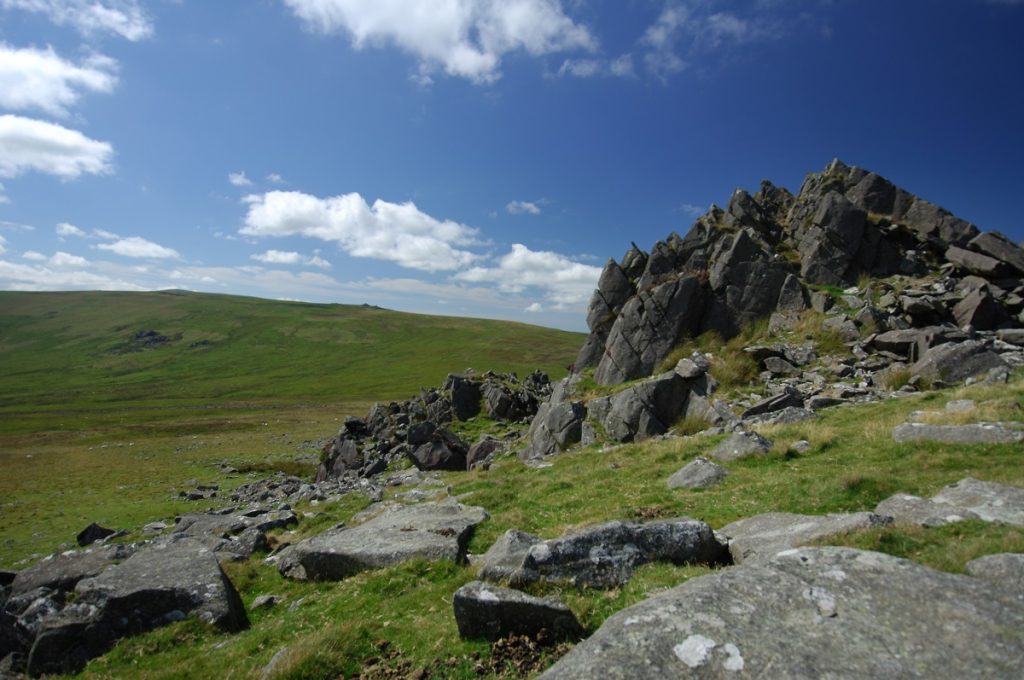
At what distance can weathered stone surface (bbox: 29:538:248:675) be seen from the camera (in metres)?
12.7

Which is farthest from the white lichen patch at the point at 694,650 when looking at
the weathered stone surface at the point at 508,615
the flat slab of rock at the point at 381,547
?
the flat slab of rock at the point at 381,547

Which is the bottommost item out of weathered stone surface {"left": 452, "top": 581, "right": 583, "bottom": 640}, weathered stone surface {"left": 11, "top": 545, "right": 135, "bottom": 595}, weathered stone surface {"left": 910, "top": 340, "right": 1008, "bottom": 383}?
weathered stone surface {"left": 11, "top": 545, "right": 135, "bottom": 595}

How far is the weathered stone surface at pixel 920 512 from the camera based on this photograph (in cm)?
1056

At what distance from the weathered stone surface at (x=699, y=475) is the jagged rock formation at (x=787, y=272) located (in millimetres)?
22277

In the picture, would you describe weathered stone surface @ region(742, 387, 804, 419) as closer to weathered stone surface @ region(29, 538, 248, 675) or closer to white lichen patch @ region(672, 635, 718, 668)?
white lichen patch @ region(672, 635, 718, 668)

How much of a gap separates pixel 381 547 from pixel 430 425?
36.1 meters

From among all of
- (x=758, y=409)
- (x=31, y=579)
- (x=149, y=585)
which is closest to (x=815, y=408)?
(x=758, y=409)

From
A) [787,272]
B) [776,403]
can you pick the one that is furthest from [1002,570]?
[787,272]

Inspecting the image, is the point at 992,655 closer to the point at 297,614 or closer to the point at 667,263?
the point at 297,614

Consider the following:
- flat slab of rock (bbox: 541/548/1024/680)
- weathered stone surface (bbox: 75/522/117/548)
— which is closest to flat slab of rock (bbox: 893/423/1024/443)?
flat slab of rock (bbox: 541/548/1024/680)

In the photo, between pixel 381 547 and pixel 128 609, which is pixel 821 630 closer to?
pixel 381 547

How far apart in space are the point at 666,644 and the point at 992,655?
3551mm

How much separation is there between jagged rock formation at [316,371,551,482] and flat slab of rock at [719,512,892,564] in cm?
3448

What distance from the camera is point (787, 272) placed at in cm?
4312
